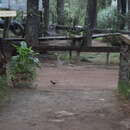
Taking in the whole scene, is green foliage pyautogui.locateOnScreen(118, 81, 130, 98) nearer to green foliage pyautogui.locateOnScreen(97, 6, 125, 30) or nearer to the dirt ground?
the dirt ground

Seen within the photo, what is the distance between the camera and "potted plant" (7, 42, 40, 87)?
6398mm

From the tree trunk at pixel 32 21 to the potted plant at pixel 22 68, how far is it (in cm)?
567

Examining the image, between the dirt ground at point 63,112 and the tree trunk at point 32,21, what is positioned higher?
the tree trunk at point 32,21

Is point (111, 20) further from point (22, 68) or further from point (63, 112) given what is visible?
point (63, 112)

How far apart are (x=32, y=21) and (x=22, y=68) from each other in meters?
5.90

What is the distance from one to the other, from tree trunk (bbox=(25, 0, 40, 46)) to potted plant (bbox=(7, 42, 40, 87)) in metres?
5.67

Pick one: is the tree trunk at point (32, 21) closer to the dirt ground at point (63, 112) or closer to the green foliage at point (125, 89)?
the dirt ground at point (63, 112)

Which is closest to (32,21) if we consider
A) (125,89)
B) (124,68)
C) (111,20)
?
(124,68)

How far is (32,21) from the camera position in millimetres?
12172

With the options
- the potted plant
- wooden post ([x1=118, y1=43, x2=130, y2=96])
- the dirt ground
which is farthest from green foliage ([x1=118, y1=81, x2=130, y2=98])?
the potted plant

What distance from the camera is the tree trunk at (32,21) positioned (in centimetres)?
1197

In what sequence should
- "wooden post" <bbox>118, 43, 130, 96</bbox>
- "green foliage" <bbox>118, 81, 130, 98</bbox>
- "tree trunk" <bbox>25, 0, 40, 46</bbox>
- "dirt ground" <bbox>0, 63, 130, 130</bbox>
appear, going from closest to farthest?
"dirt ground" <bbox>0, 63, 130, 130</bbox> → "green foliage" <bbox>118, 81, 130, 98</bbox> → "wooden post" <bbox>118, 43, 130, 96</bbox> → "tree trunk" <bbox>25, 0, 40, 46</bbox>

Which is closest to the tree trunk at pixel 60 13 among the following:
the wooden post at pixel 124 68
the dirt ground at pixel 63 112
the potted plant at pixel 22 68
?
the potted plant at pixel 22 68

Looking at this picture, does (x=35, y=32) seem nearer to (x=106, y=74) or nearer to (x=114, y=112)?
(x=106, y=74)
